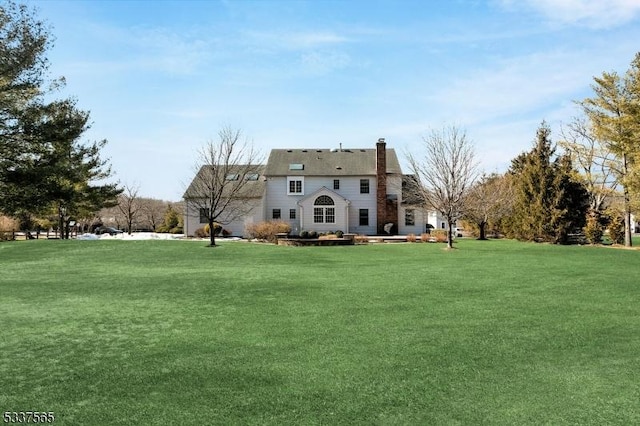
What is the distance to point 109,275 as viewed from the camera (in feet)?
47.3

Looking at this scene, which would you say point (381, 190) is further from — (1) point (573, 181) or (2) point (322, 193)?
(1) point (573, 181)

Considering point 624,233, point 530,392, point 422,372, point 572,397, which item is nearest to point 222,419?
point 422,372

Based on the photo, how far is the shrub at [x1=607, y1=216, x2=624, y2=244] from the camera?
90.6 ft

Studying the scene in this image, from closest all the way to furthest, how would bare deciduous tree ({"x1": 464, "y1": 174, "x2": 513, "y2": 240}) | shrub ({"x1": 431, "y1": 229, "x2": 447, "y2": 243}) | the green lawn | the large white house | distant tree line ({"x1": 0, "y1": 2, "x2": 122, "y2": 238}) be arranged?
the green lawn → distant tree line ({"x1": 0, "y1": 2, "x2": 122, "y2": 238}) → shrub ({"x1": 431, "y1": 229, "x2": 447, "y2": 243}) → bare deciduous tree ({"x1": 464, "y1": 174, "x2": 513, "y2": 240}) → the large white house

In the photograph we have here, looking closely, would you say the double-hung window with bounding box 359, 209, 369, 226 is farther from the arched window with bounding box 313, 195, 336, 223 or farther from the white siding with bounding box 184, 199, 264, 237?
the white siding with bounding box 184, 199, 264, 237

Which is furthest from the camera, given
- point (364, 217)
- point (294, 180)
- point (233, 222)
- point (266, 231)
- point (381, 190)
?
point (294, 180)

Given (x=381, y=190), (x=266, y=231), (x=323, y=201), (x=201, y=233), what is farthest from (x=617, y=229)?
(x=201, y=233)

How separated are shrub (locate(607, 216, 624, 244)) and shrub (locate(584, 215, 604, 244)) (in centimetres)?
57

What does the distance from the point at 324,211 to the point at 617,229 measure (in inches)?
846

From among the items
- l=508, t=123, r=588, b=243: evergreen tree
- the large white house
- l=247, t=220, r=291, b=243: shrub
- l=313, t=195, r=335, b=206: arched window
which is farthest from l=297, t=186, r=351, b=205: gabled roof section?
l=508, t=123, r=588, b=243: evergreen tree

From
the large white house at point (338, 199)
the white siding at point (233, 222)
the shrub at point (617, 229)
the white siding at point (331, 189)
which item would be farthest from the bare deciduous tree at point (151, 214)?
the shrub at point (617, 229)

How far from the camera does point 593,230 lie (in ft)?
90.7

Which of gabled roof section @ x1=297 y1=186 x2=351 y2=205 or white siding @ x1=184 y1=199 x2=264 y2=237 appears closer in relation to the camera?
white siding @ x1=184 y1=199 x2=264 y2=237

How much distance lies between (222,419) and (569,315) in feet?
20.9
